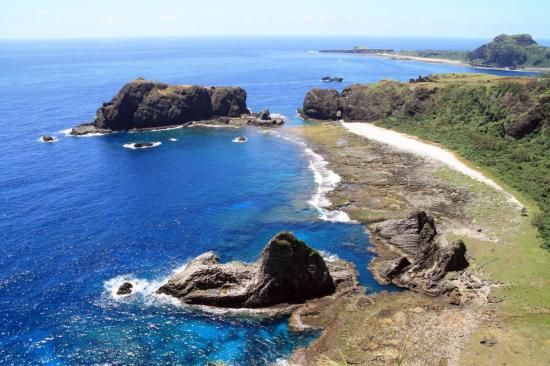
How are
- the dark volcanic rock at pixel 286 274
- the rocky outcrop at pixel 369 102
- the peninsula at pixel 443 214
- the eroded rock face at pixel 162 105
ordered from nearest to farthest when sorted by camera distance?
the peninsula at pixel 443 214 < the dark volcanic rock at pixel 286 274 < the rocky outcrop at pixel 369 102 < the eroded rock face at pixel 162 105

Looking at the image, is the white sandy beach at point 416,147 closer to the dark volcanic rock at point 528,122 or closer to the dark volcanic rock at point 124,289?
the dark volcanic rock at point 528,122

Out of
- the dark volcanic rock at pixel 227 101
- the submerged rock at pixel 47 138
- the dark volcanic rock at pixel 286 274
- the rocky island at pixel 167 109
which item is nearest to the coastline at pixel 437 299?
the dark volcanic rock at pixel 286 274

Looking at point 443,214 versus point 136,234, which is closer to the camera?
point 136,234

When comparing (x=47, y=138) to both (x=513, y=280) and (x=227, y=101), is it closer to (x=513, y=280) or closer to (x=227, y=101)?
(x=227, y=101)

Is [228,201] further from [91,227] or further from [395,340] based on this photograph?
[395,340]

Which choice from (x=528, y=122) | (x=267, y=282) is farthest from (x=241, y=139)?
(x=267, y=282)

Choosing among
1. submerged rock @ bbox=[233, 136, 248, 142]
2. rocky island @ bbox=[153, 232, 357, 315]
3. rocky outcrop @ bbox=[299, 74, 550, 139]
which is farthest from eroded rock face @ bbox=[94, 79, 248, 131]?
rocky island @ bbox=[153, 232, 357, 315]
